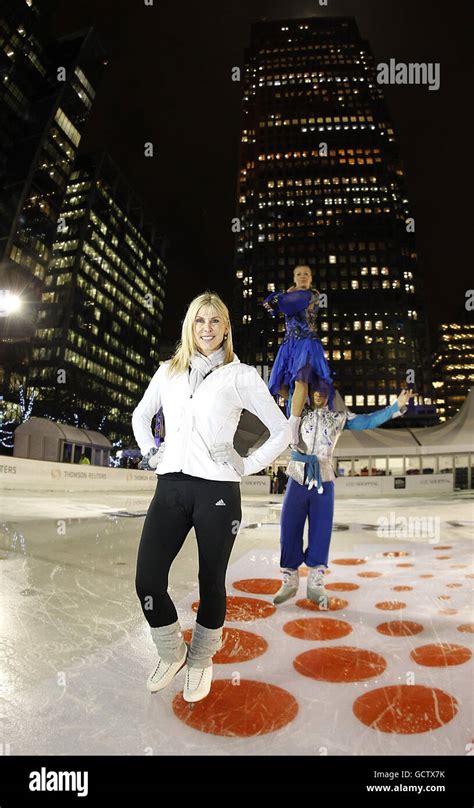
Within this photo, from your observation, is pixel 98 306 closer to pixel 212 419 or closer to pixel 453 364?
pixel 212 419

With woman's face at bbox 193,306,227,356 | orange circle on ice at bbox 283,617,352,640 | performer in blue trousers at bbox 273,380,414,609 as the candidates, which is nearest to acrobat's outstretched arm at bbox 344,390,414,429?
performer in blue trousers at bbox 273,380,414,609

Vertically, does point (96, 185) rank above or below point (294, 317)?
above

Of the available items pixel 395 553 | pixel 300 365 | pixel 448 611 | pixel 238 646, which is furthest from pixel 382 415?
pixel 395 553

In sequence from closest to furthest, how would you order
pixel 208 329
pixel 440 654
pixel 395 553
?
pixel 208 329 < pixel 440 654 < pixel 395 553

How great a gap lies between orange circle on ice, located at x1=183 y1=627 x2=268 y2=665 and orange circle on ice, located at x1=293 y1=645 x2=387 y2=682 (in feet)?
0.69

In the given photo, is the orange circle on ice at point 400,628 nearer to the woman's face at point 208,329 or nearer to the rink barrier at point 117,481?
the woman's face at point 208,329

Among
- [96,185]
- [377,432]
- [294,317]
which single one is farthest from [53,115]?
[294,317]

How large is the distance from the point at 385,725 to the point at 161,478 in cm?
112

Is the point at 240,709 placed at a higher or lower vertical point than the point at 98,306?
lower

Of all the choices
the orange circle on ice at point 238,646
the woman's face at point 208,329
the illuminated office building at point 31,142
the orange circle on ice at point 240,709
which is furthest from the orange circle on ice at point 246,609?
the illuminated office building at point 31,142

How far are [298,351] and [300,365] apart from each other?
138mm

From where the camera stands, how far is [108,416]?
58.7m

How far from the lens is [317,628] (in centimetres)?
231

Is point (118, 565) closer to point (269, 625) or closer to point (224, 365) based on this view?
point (269, 625)
